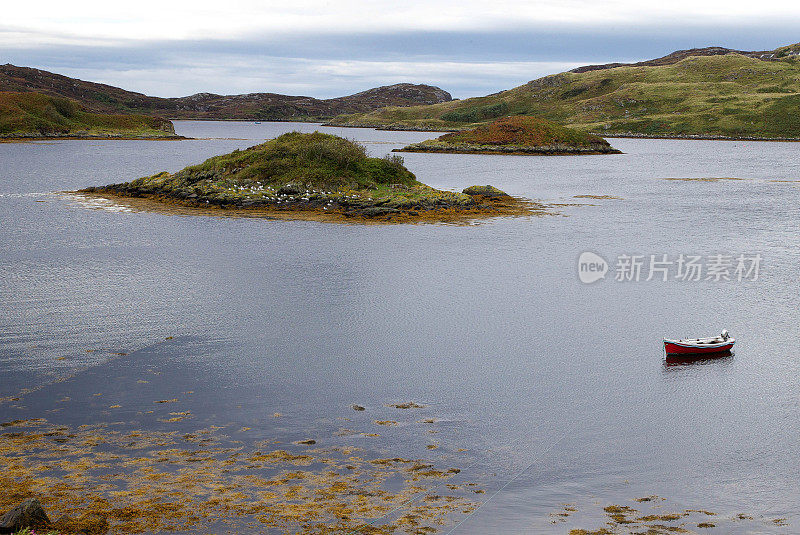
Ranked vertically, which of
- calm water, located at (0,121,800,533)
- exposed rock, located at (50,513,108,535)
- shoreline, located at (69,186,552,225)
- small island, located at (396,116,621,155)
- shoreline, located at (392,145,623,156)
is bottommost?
exposed rock, located at (50,513,108,535)

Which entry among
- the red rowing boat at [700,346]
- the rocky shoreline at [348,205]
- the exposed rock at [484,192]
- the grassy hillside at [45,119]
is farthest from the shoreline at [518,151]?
the red rowing boat at [700,346]

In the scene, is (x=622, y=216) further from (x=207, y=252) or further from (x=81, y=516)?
(x=81, y=516)

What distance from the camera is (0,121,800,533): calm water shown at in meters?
14.8

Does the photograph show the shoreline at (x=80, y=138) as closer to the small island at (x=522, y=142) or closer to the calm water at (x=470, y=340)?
the small island at (x=522, y=142)

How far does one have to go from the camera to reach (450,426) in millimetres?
16359

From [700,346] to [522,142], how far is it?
130m

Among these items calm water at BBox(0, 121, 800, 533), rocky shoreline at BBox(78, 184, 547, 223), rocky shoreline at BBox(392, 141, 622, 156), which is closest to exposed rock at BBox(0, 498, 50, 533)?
calm water at BBox(0, 121, 800, 533)

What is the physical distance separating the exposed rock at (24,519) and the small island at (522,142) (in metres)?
133

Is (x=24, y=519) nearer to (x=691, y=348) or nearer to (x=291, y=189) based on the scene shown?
(x=691, y=348)

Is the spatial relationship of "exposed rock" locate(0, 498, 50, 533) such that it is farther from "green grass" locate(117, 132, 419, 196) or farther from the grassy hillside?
the grassy hillside

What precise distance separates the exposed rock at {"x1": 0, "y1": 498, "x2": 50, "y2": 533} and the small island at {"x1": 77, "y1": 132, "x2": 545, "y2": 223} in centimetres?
4135

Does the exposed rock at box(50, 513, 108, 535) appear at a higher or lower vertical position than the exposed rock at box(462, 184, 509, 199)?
lower

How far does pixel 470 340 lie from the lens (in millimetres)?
23234

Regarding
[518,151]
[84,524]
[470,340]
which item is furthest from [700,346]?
[518,151]
